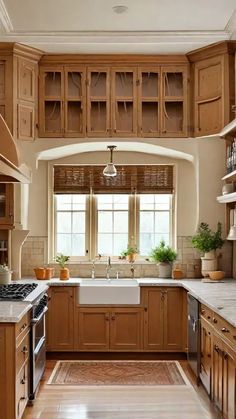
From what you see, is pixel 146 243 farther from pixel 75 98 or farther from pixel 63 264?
pixel 75 98

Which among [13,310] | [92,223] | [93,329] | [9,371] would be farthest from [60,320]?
[9,371]

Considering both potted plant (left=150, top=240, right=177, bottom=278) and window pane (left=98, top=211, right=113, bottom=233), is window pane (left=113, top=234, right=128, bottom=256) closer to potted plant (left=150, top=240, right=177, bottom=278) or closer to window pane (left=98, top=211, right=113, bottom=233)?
window pane (left=98, top=211, right=113, bottom=233)

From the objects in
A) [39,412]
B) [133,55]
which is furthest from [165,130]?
[39,412]

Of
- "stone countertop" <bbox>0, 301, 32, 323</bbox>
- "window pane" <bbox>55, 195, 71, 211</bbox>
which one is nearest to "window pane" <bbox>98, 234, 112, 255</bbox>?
"window pane" <bbox>55, 195, 71, 211</bbox>

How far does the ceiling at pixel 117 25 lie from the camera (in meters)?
4.79

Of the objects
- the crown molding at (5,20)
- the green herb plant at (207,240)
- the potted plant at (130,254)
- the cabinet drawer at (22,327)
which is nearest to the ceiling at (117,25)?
the crown molding at (5,20)

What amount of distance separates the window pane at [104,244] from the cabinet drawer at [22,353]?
2.59 m

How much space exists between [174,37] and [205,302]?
9.54 feet

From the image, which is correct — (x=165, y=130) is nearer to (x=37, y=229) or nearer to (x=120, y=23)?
(x=120, y=23)

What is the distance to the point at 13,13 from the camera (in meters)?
4.93

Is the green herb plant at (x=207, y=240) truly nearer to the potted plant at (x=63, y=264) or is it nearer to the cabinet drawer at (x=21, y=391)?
the potted plant at (x=63, y=264)

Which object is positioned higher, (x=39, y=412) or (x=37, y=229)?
(x=37, y=229)

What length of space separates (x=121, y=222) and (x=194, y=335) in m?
2.13

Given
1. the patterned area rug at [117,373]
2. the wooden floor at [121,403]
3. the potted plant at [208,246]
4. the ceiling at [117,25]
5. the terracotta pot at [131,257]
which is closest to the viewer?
the wooden floor at [121,403]
